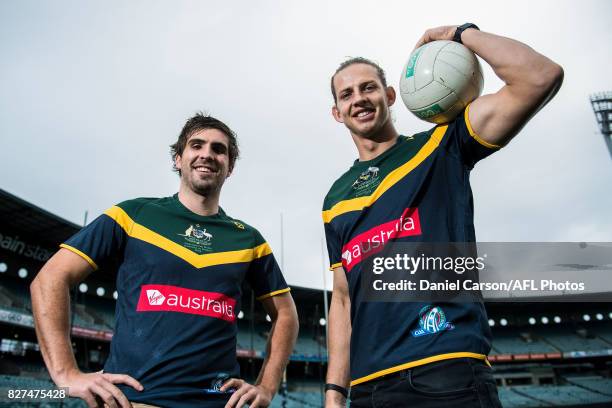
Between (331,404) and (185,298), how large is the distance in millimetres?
1115

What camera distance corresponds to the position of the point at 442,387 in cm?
182

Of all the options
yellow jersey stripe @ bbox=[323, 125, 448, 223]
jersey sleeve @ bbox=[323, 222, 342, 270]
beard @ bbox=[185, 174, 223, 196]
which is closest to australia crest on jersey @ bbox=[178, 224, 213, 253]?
beard @ bbox=[185, 174, 223, 196]

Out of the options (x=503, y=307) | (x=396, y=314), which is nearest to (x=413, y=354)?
(x=396, y=314)

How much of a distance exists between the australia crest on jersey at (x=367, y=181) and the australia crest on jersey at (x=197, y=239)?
45.2 inches

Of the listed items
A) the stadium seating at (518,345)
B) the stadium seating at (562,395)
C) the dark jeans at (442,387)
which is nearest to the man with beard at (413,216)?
the dark jeans at (442,387)

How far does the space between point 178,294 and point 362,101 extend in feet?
5.57

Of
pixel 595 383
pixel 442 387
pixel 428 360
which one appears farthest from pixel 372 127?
pixel 595 383

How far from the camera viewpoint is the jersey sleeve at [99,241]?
2.79 meters

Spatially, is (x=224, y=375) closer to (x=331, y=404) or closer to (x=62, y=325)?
(x=331, y=404)

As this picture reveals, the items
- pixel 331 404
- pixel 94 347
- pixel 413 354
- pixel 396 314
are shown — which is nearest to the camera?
pixel 413 354

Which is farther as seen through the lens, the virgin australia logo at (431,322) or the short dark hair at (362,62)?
the short dark hair at (362,62)

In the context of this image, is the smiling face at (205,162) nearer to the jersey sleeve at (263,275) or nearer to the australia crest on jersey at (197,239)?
the australia crest on jersey at (197,239)

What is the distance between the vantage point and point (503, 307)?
4078 cm

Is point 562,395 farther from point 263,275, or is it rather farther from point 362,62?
point 362,62
